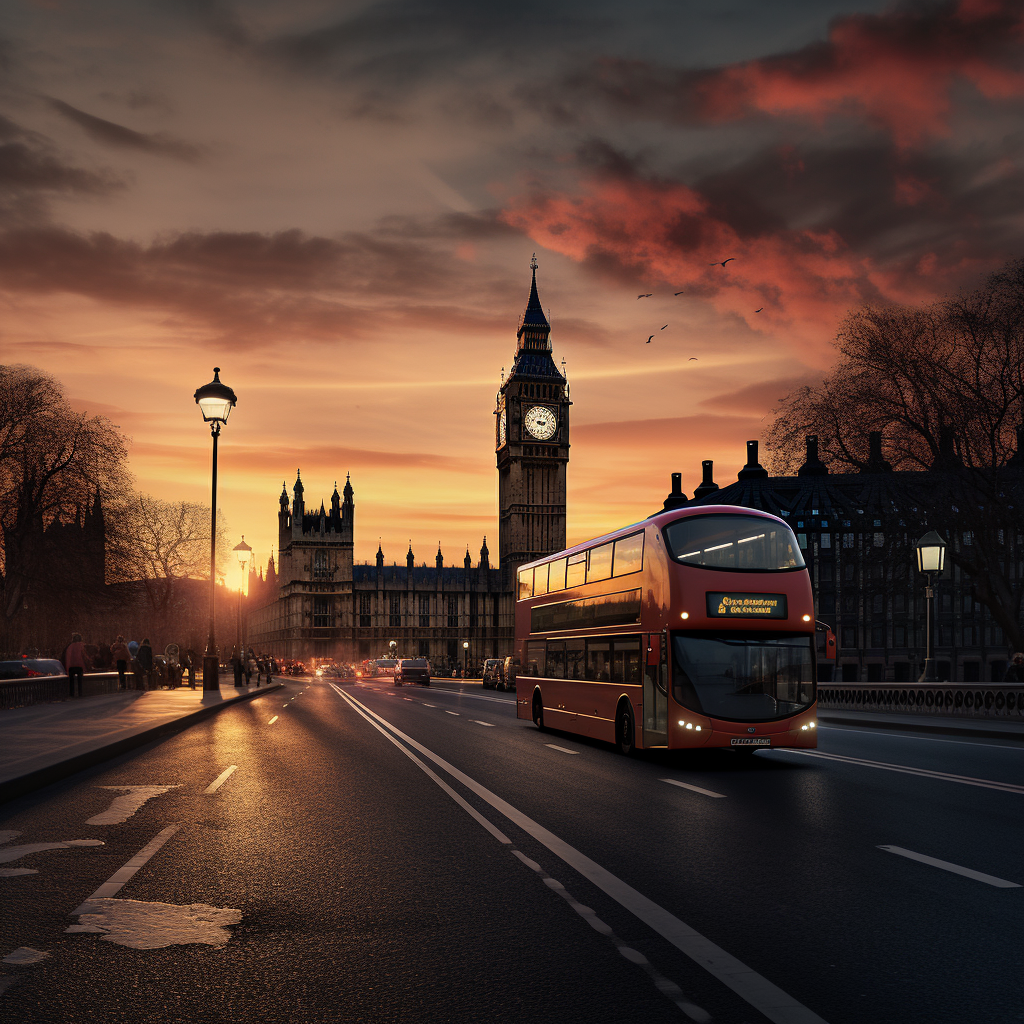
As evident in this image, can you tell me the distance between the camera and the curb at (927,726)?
22.0 metres

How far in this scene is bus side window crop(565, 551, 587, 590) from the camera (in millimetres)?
20141

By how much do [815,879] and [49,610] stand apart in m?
47.9

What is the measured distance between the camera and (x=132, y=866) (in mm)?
7812

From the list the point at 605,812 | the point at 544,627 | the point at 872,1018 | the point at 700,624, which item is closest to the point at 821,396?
the point at 544,627

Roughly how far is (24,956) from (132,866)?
7.84ft

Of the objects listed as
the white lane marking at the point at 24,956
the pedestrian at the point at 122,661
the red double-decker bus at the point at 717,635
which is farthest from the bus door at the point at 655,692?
the pedestrian at the point at 122,661

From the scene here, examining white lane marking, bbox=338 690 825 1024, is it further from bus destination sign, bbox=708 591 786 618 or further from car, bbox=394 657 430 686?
car, bbox=394 657 430 686

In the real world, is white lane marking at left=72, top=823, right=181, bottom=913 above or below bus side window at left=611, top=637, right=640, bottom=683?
below

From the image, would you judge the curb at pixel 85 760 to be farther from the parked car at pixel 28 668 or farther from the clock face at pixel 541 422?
the clock face at pixel 541 422

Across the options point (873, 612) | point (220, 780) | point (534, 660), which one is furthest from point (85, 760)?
point (873, 612)

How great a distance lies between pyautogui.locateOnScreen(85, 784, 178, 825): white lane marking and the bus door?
6.88 m

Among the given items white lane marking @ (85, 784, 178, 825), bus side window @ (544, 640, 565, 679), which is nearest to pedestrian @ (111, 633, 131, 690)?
bus side window @ (544, 640, 565, 679)

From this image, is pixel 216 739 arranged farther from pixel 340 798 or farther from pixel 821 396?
pixel 821 396

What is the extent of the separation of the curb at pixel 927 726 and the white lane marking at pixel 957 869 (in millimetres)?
14747
